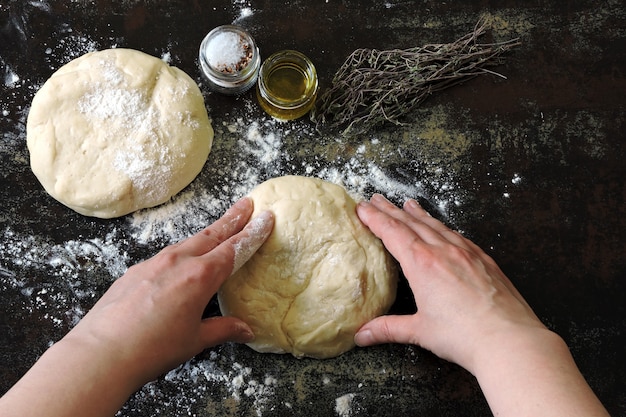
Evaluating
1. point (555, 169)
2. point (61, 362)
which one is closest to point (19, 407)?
point (61, 362)

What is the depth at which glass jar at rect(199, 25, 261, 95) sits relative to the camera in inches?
80.7

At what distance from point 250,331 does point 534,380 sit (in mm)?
887

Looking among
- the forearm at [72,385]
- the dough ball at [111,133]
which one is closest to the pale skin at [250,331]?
the forearm at [72,385]

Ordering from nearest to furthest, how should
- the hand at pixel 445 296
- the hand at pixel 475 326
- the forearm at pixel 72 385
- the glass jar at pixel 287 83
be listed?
the forearm at pixel 72 385
the hand at pixel 475 326
the hand at pixel 445 296
the glass jar at pixel 287 83

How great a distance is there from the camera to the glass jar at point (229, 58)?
2.05 metres

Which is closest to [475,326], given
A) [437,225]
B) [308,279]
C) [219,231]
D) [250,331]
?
[437,225]

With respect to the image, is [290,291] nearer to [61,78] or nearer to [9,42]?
[61,78]

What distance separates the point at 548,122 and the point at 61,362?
6.40 feet

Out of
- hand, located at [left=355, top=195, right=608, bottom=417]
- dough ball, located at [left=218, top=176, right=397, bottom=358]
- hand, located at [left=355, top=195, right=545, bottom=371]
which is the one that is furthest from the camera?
dough ball, located at [left=218, top=176, right=397, bottom=358]

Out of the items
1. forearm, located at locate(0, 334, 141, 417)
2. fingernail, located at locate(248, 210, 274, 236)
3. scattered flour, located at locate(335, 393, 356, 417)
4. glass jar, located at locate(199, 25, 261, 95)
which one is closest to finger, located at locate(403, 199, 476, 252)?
fingernail, located at locate(248, 210, 274, 236)

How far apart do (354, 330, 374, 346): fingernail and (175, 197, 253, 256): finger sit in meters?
0.55

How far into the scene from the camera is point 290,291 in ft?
6.15

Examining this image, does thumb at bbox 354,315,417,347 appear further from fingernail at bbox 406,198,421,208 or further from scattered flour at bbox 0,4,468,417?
fingernail at bbox 406,198,421,208

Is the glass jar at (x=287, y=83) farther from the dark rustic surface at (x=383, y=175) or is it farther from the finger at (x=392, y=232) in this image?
the finger at (x=392, y=232)
